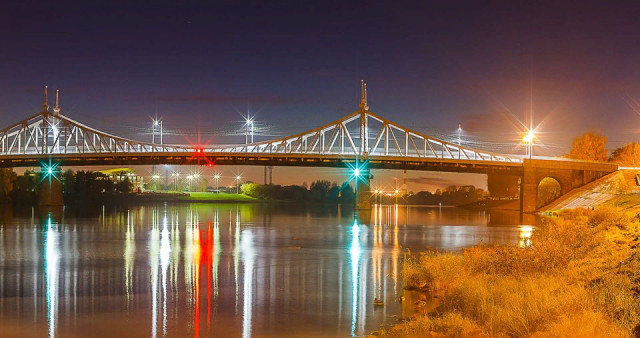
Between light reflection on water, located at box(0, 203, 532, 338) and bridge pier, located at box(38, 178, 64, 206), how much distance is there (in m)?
64.5

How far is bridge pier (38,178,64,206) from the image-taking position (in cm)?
10600

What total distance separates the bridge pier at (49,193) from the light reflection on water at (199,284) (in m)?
64.5

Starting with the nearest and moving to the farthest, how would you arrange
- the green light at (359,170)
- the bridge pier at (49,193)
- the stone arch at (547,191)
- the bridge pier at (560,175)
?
the bridge pier at (560,175) → the stone arch at (547,191) → the green light at (359,170) → the bridge pier at (49,193)

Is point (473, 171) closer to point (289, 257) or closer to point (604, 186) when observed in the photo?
point (604, 186)

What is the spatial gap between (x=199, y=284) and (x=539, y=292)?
11.7m

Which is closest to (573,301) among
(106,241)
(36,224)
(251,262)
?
(251,262)

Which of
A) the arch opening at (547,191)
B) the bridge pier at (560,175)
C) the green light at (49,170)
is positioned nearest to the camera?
the bridge pier at (560,175)

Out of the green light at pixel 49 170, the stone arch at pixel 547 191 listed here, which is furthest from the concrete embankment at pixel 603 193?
the green light at pixel 49 170

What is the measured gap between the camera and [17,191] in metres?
113

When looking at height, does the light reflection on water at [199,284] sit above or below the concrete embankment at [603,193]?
below

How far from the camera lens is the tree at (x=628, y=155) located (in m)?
105

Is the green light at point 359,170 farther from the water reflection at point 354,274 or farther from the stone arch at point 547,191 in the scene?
the water reflection at point 354,274

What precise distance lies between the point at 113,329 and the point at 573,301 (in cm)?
1007

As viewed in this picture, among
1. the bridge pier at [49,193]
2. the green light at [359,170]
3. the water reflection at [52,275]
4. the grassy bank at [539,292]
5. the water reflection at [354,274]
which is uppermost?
the green light at [359,170]
